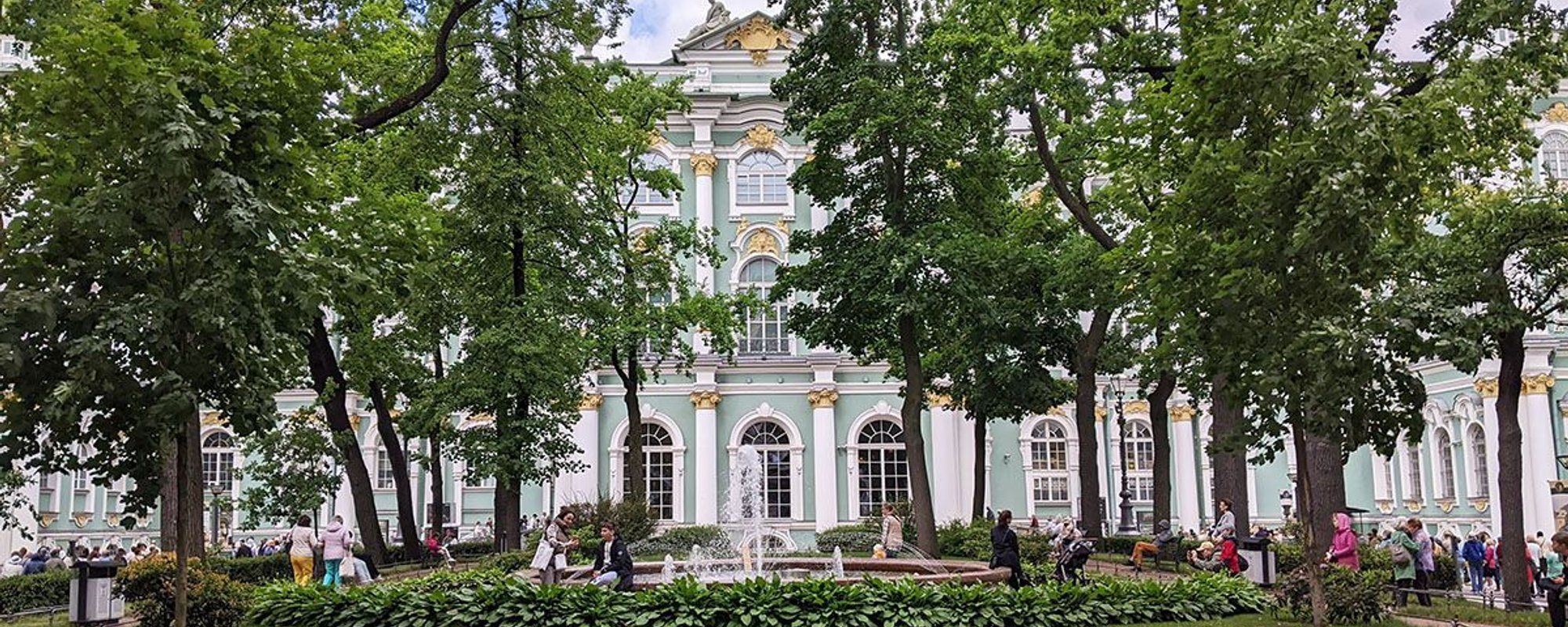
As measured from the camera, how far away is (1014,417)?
28359 mm

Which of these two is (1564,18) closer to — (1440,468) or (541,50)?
(541,50)

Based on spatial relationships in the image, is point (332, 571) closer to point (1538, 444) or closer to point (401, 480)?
point (401, 480)

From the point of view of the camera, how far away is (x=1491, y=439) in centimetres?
3269

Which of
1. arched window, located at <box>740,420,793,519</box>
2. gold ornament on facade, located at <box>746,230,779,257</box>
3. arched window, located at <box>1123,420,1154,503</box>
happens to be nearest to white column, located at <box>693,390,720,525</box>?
arched window, located at <box>740,420,793,519</box>

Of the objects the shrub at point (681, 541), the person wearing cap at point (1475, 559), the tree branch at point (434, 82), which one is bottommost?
the person wearing cap at point (1475, 559)

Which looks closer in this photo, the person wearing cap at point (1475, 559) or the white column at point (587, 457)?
the person wearing cap at point (1475, 559)

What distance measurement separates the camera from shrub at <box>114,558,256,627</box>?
13.4m

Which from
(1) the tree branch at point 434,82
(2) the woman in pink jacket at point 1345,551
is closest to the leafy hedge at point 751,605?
(2) the woman in pink jacket at point 1345,551

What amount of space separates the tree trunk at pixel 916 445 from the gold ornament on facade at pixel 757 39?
18782mm

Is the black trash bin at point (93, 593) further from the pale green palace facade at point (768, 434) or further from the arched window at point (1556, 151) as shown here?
the arched window at point (1556, 151)

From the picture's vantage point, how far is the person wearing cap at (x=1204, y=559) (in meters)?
20.4

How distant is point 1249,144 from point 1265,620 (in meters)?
5.17

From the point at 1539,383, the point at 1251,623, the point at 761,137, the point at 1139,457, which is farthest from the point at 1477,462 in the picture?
the point at 1251,623

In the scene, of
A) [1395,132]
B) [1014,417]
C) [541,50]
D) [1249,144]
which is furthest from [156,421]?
[1014,417]
